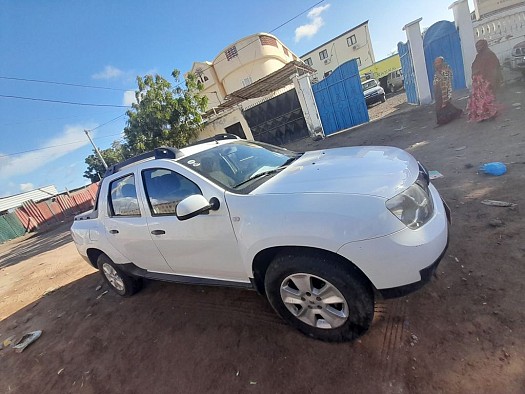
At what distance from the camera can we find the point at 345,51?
38.9 meters

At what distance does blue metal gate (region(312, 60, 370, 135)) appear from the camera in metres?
11.8

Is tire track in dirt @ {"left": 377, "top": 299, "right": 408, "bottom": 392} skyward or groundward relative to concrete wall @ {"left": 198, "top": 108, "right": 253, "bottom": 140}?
groundward

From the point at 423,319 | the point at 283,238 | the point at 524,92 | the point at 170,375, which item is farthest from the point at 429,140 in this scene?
the point at 170,375

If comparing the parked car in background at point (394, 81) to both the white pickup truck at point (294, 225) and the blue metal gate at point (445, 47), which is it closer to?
the blue metal gate at point (445, 47)

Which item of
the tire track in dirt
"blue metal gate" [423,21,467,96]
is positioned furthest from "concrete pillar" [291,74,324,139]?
the tire track in dirt

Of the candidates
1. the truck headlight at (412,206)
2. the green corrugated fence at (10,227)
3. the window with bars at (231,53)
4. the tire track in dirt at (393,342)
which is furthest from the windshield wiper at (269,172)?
the window with bars at (231,53)

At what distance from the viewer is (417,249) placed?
177 centimetres

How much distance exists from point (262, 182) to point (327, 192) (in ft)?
2.14

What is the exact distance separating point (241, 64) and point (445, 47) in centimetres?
1886

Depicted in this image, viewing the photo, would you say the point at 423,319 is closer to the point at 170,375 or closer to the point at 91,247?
the point at 170,375

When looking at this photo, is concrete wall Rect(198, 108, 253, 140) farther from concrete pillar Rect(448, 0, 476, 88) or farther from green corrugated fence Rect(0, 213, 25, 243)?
green corrugated fence Rect(0, 213, 25, 243)

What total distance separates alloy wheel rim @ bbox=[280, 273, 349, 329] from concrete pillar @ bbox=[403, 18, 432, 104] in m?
11.3

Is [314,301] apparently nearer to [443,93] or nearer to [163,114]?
[443,93]


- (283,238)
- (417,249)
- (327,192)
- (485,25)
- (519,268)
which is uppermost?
(485,25)
